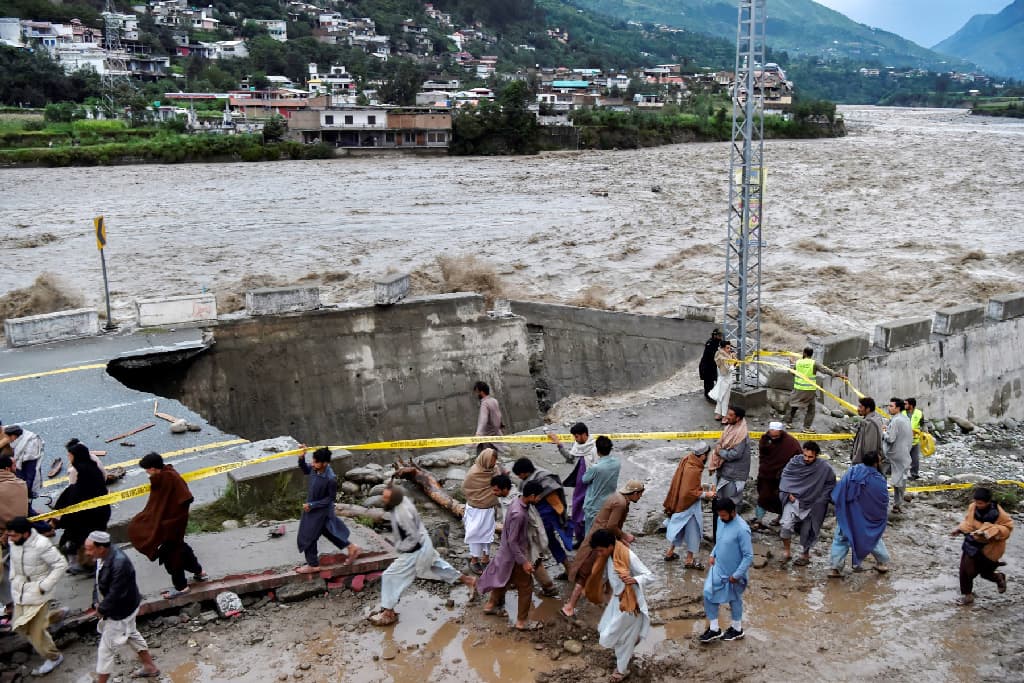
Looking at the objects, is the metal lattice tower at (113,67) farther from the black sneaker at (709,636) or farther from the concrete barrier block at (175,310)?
the black sneaker at (709,636)

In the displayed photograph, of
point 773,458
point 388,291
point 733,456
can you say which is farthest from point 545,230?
point 733,456

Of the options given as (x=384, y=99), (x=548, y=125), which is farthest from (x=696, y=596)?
(x=384, y=99)

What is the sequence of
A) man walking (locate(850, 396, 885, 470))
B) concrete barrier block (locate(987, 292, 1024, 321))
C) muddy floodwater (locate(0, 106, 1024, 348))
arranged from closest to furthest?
man walking (locate(850, 396, 885, 470)), concrete barrier block (locate(987, 292, 1024, 321)), muddy floodwater (locate(0, 106, 1024, 348))

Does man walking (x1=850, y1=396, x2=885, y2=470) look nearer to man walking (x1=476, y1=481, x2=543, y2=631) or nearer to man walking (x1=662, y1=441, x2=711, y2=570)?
man walking (x1=662, y1=441, x2=711, y2=570)

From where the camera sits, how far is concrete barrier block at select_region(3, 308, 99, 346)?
46.6 ft

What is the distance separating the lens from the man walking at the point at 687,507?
786 centimetres

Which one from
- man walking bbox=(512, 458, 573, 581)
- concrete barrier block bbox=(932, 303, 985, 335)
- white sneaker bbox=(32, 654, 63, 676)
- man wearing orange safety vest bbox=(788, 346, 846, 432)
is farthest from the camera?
concrete barrier block bbox=(932, 303, 985, 335)

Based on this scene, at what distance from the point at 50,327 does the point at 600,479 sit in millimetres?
10627

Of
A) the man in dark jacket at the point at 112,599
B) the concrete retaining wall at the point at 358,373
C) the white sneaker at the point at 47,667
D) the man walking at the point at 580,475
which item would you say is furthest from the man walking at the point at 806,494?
the concrete retaining wall at the point at 358,373

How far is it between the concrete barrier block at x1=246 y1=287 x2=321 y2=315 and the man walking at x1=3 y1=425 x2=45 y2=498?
731cm

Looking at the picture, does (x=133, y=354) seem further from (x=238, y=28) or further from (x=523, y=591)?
(x=238, y=28)

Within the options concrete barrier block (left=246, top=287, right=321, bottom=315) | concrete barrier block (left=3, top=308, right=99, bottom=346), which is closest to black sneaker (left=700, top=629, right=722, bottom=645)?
concrete barrier block (left=246, top=287, right=321, bottom=315)

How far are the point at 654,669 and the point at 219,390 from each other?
10433 millimetres

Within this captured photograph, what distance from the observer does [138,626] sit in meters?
7.15
